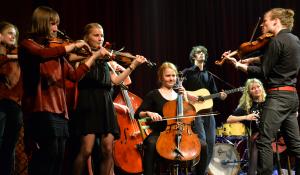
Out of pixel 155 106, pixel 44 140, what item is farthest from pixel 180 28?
pixel 44 140

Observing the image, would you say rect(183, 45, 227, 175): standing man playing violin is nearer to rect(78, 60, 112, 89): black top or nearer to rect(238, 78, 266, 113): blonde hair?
rect(238, 78, 266, 113): blonde hair

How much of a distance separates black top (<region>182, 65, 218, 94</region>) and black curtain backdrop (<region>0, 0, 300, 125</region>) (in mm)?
1463

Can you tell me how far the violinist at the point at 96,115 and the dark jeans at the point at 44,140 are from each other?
519 mm

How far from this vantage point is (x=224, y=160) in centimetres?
613

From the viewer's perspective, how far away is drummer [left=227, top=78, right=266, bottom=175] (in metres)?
4.86

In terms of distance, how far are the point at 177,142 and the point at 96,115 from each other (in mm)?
872

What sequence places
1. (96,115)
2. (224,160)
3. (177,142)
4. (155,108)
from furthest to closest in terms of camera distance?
(224,160) < (155,108) < (177,142) < (96,115)

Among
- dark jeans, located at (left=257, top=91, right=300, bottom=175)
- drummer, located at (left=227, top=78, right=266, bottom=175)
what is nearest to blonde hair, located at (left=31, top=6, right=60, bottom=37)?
dark jeans, located at (left=257, top=91, right=300, bottom=175)

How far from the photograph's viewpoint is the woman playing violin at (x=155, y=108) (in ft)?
12.6

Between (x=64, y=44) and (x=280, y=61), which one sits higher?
(x=64, y=44)

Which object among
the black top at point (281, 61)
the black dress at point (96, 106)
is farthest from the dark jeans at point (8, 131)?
the black top at point (281, 61)

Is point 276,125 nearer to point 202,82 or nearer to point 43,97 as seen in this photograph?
point 43,97

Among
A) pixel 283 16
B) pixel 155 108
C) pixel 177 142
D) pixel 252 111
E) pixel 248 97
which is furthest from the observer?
pixel 248 97

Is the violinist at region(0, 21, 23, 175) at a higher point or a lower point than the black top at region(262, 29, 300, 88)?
lower
